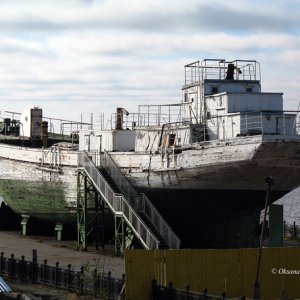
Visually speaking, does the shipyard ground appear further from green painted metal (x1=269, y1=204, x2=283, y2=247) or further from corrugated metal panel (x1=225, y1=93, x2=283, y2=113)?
corrugated metal panel (x1=225, y1=93, x2=283, y2=113)

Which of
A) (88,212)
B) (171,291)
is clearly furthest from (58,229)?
(171,291)

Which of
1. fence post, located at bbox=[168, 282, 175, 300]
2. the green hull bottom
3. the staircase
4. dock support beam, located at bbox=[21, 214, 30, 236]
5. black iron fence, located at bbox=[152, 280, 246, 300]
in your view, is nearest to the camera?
black iron fence, located at bbox=[152, 280, 246, 300]

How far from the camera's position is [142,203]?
3469 cm

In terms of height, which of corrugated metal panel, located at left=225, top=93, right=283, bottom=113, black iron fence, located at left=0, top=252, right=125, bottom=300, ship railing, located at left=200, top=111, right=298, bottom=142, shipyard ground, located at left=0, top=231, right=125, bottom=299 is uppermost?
corrugated metal panel, located at left=225, top=93, right=283, bottom=113

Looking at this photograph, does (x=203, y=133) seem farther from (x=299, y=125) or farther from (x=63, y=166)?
(x=63, y=166)

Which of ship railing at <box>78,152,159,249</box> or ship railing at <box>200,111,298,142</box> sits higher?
ship railing at <box>200,111,298,142</box>

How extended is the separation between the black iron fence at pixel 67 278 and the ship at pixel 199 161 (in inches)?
295

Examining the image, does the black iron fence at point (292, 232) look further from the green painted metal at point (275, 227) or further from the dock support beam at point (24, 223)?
the dock support beam at point (24, 223)

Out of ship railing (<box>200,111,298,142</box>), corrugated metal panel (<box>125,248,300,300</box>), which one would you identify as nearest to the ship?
ship railing (<box>200,111,298,142</box>)

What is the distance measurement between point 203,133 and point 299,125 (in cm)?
485

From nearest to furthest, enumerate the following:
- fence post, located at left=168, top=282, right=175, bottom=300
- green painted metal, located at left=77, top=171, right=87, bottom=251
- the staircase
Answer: fence post, located at left=168, top=282, right=175, bottom=300 < the staircase < green painted metal, located at left=77, top=171, right=87, bottom=251

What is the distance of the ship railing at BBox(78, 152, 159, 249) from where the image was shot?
32.3 meters

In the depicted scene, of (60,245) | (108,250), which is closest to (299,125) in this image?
(108,250)

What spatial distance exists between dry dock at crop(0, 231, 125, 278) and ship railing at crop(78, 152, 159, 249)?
1417mm
